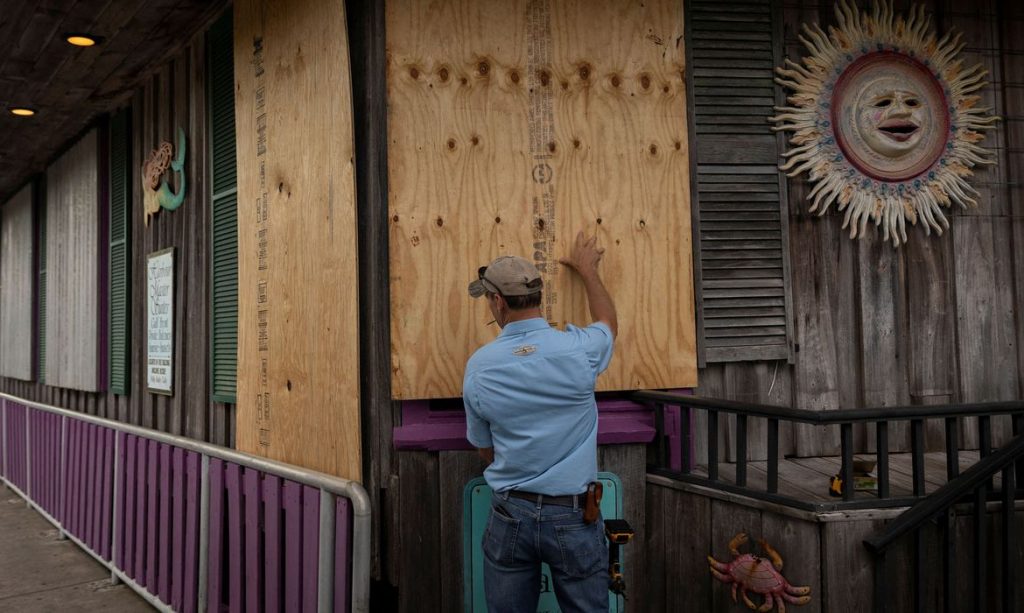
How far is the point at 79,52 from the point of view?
5629 mm

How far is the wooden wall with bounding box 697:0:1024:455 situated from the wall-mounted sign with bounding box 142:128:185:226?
388cm

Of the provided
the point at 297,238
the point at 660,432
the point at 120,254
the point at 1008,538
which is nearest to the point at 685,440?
the point at 660,432

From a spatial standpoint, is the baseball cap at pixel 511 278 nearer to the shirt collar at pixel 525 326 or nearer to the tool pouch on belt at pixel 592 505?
the shirt collar at pixel 525 326

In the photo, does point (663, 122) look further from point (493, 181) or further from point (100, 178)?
point (100, 178)

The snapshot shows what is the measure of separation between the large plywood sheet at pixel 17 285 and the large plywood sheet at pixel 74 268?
844 mm

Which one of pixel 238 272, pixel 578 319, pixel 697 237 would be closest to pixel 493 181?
pixel 578 319

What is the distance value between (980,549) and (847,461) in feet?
2.19

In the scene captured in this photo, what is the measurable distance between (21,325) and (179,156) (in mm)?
5555

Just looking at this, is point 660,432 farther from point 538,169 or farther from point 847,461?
point 538,169

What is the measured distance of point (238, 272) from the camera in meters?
4.88

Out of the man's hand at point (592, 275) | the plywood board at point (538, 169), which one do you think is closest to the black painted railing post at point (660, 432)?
the plywood board at point (538, 169)

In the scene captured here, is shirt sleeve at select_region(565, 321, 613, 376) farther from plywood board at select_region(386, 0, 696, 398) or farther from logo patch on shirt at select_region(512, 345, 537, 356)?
plywood board at select_region(386, 0, 696, 398)

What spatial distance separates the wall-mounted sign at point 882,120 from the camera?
4.22m

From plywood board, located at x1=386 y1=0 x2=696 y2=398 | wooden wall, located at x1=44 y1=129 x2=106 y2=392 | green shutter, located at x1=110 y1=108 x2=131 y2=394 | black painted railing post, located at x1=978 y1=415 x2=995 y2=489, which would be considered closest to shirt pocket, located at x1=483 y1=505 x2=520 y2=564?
plywood board, located at x1=386 y1=0 x2=696 y2=398
